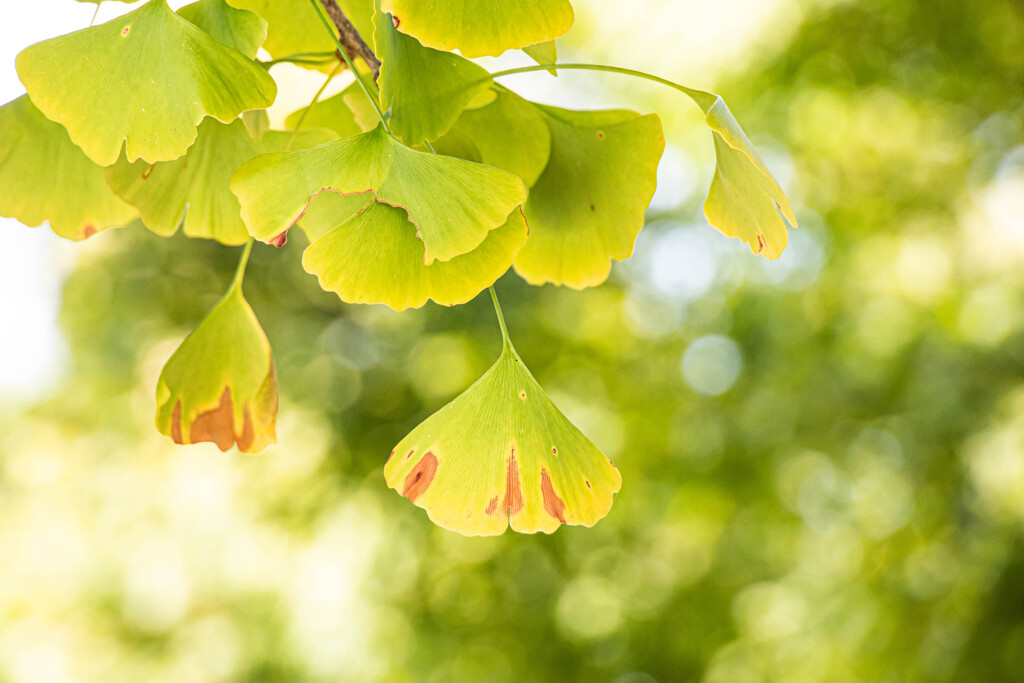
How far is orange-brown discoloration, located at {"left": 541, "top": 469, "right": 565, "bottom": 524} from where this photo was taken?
32 centimetres

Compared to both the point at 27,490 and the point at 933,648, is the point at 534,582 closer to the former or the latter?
the point at 933,648

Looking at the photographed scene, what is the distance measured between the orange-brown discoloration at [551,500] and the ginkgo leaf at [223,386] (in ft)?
0.59

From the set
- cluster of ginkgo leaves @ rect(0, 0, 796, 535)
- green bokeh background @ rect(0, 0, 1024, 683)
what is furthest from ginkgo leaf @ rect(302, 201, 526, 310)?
green bokeh background @ rect(0, 0, 1024, 683)

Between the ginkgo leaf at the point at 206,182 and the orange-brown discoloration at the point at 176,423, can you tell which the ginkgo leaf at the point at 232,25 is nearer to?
the ginkgo leaf at the point at 206,182

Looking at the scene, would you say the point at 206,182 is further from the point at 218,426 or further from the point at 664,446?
the point at 664,446

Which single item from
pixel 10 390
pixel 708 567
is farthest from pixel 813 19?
pixel 10 390

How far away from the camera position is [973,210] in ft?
6.18

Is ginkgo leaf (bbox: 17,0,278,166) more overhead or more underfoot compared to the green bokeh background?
more overhead

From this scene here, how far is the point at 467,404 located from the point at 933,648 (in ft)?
6.07

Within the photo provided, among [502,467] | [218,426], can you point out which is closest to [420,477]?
[502,467]

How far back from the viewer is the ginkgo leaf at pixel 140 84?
305 mm

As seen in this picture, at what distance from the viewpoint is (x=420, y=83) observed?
0.33 meters

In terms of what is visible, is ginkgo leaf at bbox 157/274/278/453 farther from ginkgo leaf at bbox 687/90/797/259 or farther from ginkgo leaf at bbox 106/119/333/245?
ginkgo leaf at bbox 687/90/797/259

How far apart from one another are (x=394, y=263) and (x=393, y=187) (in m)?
0.03
